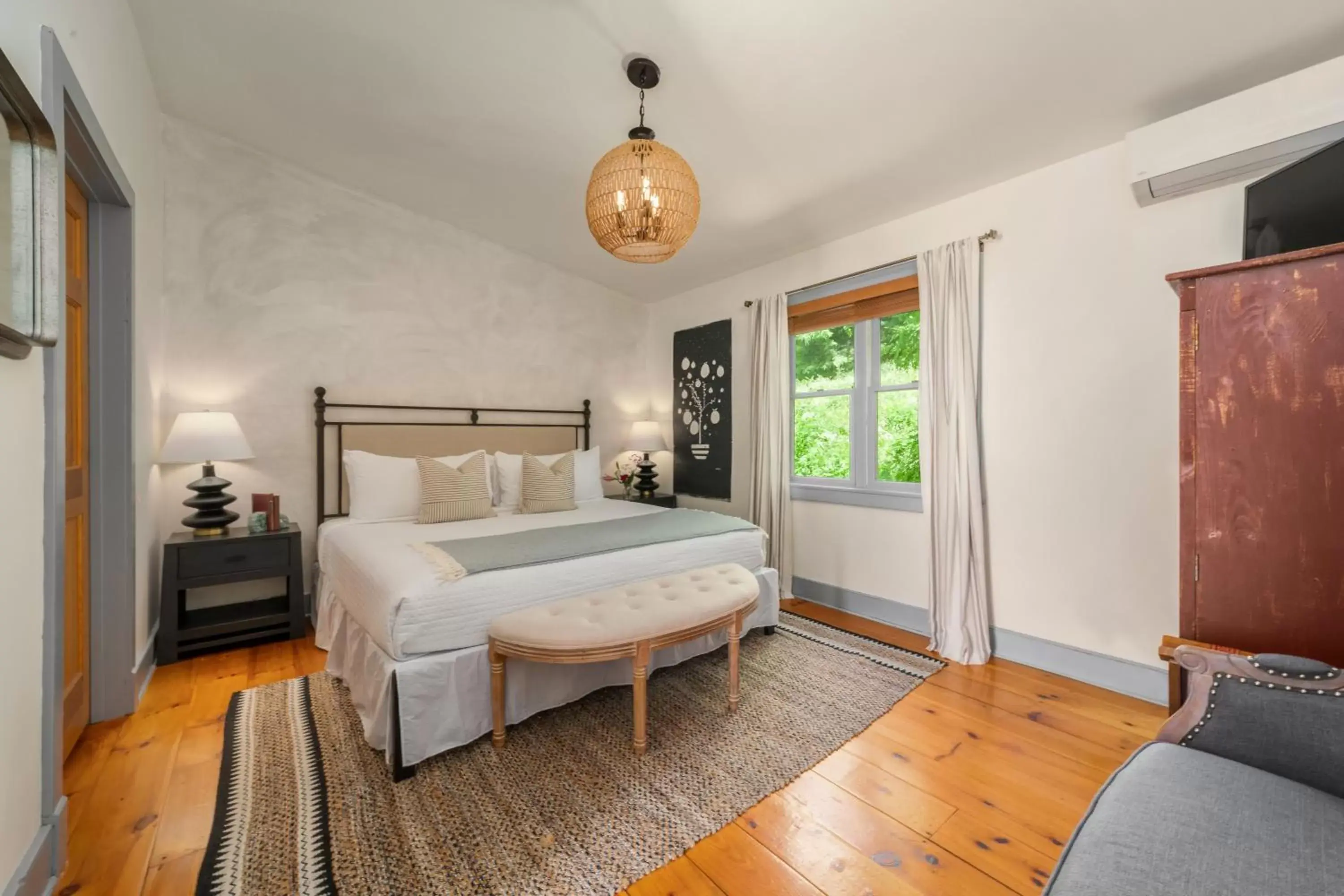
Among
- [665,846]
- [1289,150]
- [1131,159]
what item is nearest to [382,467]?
[665,846]

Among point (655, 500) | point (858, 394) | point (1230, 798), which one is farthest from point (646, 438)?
point (1230, 798)

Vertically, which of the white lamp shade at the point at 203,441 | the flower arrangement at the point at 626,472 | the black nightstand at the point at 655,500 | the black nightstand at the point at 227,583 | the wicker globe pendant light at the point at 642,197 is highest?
the wicker globe pendant light at the point at 642,197

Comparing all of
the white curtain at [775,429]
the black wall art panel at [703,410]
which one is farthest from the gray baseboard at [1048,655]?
the black wall art panel at [703,410]

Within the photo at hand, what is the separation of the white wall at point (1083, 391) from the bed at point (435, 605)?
1325 millimetres

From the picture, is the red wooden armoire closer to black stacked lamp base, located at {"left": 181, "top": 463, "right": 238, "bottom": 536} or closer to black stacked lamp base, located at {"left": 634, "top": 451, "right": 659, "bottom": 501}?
black stacked lamp base, located at {"left": 634, "top": 451, "right": 659, "bottom": 501}

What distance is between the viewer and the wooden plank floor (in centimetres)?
142

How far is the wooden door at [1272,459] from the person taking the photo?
4.09 feet

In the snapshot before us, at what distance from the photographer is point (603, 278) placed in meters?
4.57

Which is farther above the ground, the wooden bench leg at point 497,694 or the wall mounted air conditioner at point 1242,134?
the wall mounted air conditioner at point 1242,134

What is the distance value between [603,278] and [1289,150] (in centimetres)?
383

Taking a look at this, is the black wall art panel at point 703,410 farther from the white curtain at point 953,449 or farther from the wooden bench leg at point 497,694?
the wooden bench leg at point 497,694

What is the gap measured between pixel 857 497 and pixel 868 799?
1.93 m

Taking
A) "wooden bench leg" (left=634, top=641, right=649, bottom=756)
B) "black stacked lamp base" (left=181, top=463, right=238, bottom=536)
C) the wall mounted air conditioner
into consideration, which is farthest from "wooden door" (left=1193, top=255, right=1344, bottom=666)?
"black stacked lamp base" (left=181, top=463, right=238, bottom=536)

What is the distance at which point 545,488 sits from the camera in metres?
3.50
